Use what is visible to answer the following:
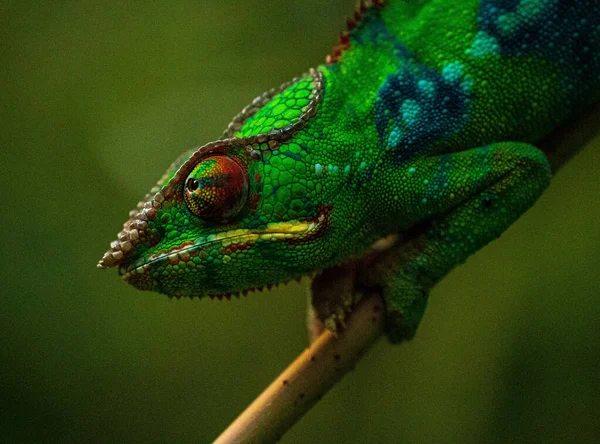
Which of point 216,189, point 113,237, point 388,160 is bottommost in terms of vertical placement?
point 113,237

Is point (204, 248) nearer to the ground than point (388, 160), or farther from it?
farther from it

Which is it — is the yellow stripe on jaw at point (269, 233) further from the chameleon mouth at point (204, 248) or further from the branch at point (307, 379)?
the branch at point (307, 379)

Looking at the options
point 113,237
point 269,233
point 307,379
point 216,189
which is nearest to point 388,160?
point 269,233

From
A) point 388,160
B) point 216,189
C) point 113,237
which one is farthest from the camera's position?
point 113,237

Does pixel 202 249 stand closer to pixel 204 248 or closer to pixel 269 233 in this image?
pixel 204 248

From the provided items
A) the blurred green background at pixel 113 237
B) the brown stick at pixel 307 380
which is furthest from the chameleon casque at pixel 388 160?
the blurred green background at pixel 113 237
